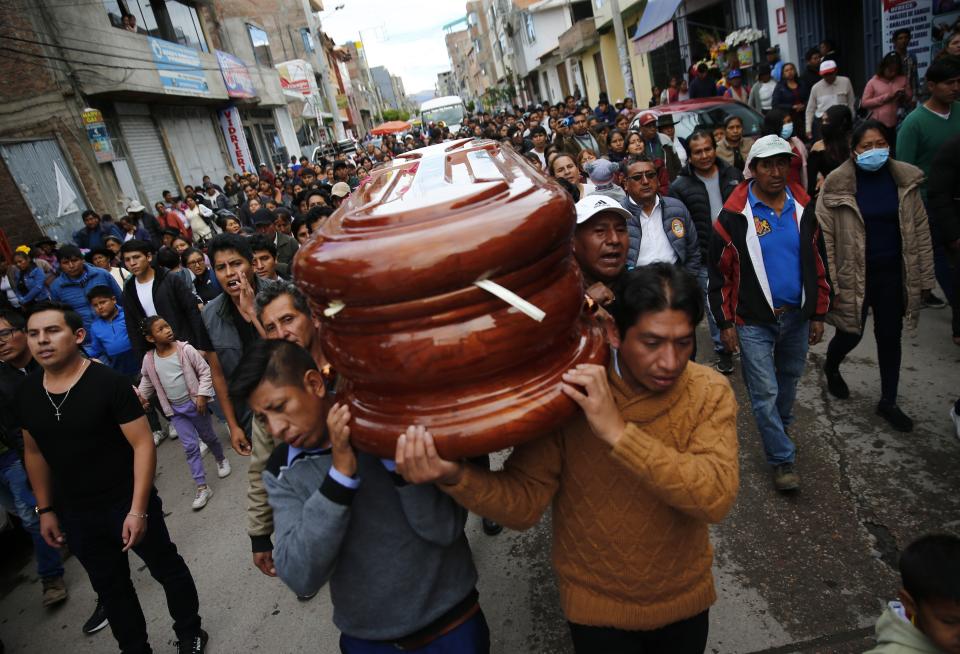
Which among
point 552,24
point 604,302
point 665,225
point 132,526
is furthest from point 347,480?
point 552,24

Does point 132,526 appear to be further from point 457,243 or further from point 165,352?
point 457,243

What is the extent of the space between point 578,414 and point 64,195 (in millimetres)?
13925

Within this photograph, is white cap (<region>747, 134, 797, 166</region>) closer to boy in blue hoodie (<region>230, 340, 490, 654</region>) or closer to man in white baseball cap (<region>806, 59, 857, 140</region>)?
boy in blue hoodie (<region>230, 340, 490, 654</region>)

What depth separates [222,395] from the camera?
3271 millimetres

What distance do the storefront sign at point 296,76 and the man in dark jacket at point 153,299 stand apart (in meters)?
26.2

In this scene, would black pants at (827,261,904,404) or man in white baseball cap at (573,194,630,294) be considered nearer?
man in white baseball cap at (573,194,630,294)

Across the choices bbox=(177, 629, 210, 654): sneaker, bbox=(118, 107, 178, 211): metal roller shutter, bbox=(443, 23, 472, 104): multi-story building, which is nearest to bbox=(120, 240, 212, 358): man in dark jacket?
bbox=(177, 629, 210, 654): sneaker

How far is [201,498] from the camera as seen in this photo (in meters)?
4.21

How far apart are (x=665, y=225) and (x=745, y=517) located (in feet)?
5.24

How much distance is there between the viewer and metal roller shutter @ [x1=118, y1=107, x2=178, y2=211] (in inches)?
541

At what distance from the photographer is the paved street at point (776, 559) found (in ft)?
7.55

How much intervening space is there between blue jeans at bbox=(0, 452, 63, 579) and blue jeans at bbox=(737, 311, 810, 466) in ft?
13.7

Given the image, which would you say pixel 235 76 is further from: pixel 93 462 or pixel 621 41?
pixel 93 462

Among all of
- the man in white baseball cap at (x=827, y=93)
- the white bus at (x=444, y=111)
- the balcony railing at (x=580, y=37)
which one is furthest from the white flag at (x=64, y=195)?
the white bus at (x=444, y=111)
